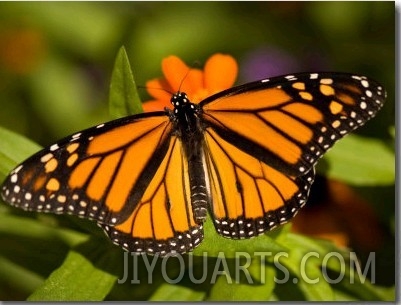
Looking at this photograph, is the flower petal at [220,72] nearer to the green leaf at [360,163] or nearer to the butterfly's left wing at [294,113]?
the butterfly's left wing at [294,113]

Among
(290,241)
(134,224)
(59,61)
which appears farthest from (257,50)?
(134,224)

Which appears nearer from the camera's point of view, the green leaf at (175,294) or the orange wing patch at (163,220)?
the orange wing patch at (163,220)

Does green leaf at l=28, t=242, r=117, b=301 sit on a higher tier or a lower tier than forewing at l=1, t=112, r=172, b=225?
lower

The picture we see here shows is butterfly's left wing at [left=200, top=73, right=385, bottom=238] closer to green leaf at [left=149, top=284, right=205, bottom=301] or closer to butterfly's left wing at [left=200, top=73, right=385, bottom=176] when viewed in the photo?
butterfly's left wing at [left=200, top=73, right=385, bottom=176]

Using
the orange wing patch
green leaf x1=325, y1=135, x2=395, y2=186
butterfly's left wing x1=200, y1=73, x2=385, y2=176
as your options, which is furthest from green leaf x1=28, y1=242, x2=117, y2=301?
green leaf x1=325, y1=135, x2=395, y2=186

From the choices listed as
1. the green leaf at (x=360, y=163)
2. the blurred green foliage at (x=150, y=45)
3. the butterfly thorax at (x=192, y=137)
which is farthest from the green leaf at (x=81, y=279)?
the blurred green foliage at (x=150, y=45)
